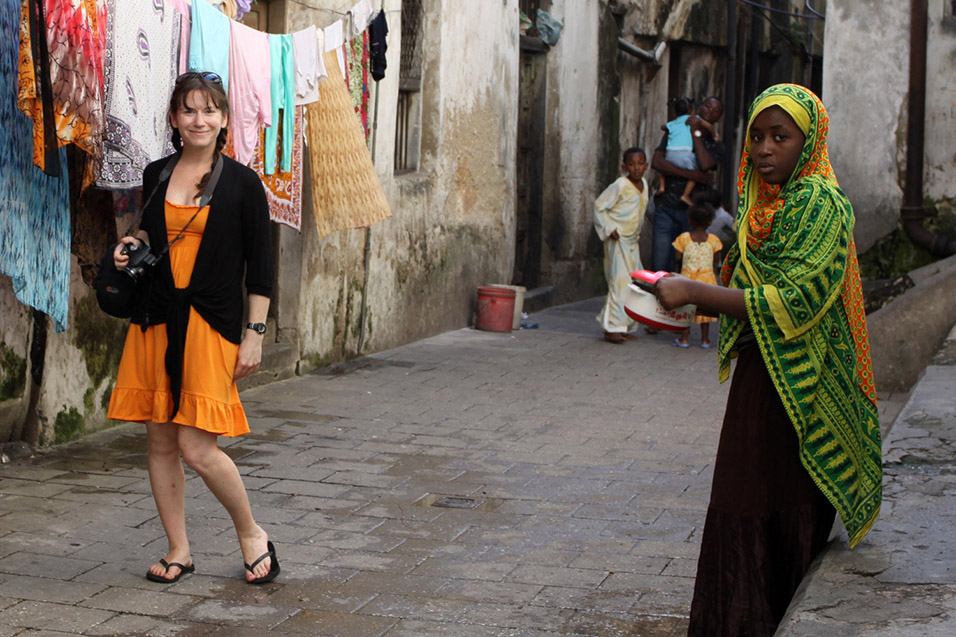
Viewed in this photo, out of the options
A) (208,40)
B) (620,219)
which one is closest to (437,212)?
(620,219)

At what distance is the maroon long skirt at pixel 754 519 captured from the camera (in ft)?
12.0

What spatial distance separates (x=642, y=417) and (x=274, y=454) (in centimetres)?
242

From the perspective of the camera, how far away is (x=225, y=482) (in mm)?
4453

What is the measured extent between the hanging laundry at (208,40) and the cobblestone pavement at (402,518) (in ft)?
6.32

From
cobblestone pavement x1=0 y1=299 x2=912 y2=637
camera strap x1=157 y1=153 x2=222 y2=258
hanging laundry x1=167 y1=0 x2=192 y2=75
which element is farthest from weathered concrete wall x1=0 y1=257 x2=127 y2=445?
camera strap x1=157 y1=153 x2=222 y2=258

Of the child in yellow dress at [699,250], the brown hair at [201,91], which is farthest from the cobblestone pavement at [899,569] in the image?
the child in yellow dress at [699,250]

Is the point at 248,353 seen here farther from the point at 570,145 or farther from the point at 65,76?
the point at 570,145

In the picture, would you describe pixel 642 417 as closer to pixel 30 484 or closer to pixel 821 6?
pixel 30 484

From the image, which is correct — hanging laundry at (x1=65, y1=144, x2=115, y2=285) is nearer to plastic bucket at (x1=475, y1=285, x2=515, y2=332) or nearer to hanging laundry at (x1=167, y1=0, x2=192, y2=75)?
hanging laundry at (x1=167, y1=0, x2=192, y2=75)

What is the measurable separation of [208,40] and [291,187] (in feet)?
5.16

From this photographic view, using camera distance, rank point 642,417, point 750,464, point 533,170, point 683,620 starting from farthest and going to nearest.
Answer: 1. point 533,170
2. point 642,417
3. point 683,620
4. point 750,464

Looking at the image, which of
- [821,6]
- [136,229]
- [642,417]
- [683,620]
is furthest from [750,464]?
[821,6]

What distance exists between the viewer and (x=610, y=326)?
11219 millimetres

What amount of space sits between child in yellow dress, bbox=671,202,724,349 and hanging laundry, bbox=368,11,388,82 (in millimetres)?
3147
